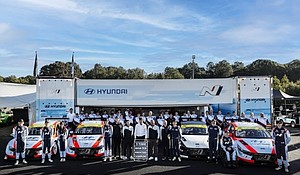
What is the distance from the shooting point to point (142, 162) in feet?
40.1

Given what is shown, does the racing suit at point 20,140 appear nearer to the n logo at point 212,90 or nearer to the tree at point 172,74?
the n logo at point 212,90

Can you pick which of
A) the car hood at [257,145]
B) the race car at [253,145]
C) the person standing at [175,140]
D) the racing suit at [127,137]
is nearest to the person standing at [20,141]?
the racing suit at [127,137]

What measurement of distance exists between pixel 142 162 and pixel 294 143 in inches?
409

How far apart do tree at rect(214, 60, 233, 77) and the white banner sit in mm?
56336

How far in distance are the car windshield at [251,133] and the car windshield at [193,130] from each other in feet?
6.10

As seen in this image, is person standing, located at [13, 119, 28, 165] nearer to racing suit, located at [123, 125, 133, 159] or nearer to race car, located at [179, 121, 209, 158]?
racing suit, located at [123, 125, 133, 159]

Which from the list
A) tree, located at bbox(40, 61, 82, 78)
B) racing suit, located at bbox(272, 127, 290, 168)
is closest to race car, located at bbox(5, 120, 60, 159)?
racing suit, located at bbox(272, 127, 290, 168)

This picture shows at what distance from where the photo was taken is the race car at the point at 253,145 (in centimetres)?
1138

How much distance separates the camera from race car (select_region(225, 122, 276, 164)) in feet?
37.3

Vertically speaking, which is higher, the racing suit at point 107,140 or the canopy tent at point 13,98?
the canopy tent at point 13,98

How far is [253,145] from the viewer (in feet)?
38.1

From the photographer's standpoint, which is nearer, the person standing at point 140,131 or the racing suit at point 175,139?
the racing suit at point 175,139

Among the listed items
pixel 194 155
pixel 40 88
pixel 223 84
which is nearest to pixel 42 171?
pixel 194 155

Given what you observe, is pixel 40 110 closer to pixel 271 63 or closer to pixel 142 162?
pixel 142 162
